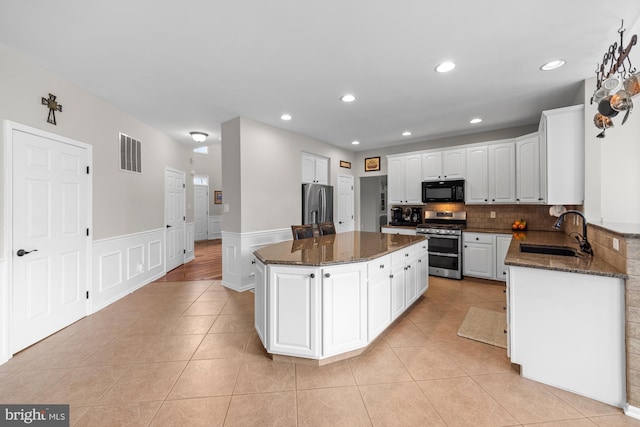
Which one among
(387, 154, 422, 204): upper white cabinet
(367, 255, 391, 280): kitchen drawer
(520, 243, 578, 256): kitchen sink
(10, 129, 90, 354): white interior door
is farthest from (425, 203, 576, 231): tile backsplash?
(10, 129, 90, 354): white interior door

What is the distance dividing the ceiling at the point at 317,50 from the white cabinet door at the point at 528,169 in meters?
0.51

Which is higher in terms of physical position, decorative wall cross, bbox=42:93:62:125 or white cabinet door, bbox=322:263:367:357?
decorative wall cross, bbox=42:93:62:125

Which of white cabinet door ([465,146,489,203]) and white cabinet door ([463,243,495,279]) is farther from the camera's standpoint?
white cabinet door ([465,146,489,203])

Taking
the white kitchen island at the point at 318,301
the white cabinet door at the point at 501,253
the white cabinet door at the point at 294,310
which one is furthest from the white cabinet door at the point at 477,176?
the white cabinet door at the point at 294,310

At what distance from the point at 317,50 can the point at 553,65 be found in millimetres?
2306

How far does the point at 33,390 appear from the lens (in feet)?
6.26

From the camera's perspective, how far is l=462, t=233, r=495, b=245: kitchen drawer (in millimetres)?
4348

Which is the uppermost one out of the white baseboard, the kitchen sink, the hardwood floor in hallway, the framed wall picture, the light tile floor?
the framed wall picture

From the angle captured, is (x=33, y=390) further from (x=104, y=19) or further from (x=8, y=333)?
(x=104, y=19)

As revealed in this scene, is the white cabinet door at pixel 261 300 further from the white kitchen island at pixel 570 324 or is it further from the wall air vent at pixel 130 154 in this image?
the wall air vent at pixel 130 154

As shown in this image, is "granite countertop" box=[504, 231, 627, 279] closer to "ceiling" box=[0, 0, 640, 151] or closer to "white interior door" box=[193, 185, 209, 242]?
"ceiling" box=[0, 0, 640, 151]

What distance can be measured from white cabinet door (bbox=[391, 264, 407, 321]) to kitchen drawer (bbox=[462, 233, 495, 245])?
2.24m

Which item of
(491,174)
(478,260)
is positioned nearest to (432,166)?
(491,174)

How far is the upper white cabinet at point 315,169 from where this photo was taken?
17.7 ft
